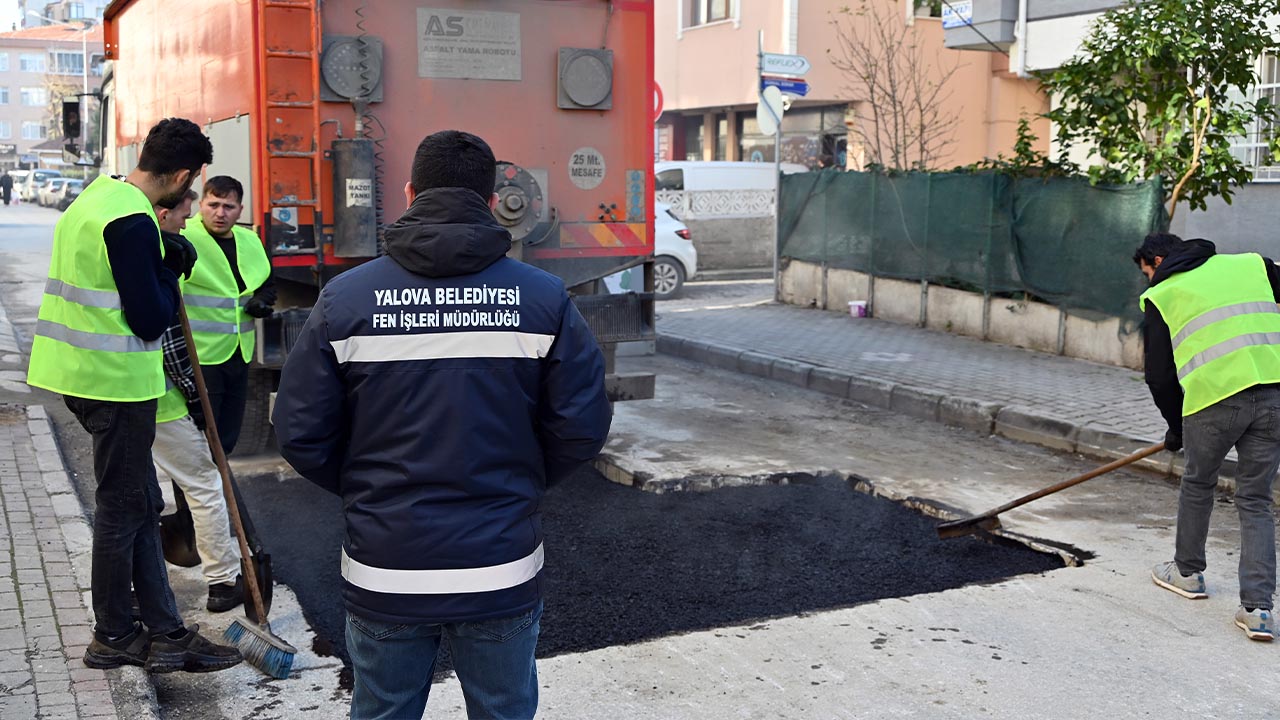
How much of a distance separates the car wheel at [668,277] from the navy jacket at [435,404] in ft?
47.8

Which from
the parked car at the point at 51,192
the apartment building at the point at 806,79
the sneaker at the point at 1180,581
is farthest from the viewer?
the parked car at the point at 51,192

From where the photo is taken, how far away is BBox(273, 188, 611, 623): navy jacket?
2760 millimetres

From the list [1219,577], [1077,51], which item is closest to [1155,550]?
[1219,577]

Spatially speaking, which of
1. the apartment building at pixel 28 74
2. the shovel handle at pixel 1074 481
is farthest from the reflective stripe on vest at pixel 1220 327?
the apartment building at pixel 28 74

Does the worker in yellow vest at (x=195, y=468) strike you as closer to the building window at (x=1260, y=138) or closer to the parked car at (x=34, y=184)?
the building window at (x=1260, y=138)

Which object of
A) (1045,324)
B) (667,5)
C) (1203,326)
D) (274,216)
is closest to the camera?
(1203,326)

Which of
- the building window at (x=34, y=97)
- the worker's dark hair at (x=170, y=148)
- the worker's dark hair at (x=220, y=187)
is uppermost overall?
the building window at (x=34, y=97)

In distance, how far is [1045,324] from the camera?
12180 mm

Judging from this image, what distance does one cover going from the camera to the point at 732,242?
2016cm

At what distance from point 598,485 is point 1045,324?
647cm

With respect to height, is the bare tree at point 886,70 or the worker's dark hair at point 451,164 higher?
the bare tree at point 886,70

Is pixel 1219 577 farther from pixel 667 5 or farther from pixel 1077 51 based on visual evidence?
pixel 667 5

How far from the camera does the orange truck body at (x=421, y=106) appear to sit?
22.5ft

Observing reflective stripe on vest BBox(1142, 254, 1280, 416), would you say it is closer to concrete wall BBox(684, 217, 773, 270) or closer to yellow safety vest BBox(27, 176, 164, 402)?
yellow safety vest BBox(27, 176, 164, 402)
